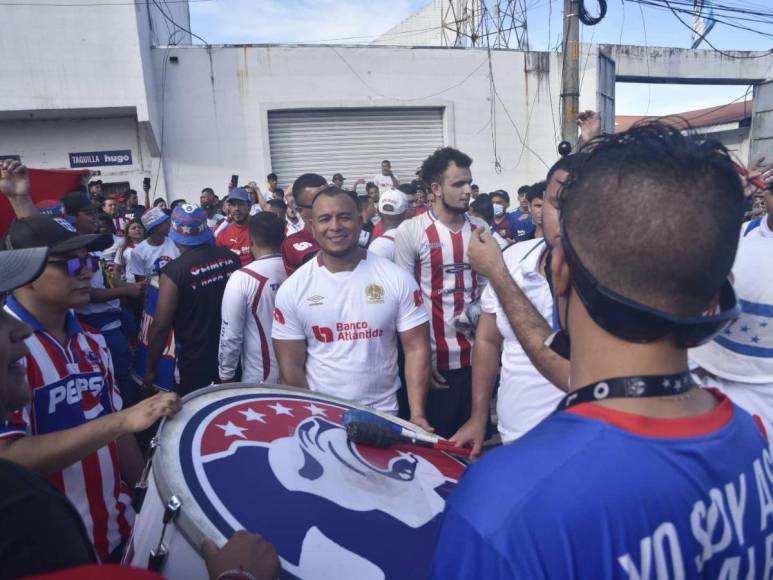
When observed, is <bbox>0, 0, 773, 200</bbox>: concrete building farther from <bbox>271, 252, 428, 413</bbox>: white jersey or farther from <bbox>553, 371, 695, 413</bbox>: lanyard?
<bbox>553, 371, 695, 413</bbox>: lanyard

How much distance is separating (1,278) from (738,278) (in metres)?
2.37

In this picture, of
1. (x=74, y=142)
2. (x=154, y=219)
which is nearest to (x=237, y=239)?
(x=154, y=219)

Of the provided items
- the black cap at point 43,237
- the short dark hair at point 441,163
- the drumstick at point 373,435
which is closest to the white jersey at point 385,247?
the short dark hair at point 441,163

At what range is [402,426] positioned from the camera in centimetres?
222

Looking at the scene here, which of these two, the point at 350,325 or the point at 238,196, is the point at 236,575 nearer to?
the point at 350,325

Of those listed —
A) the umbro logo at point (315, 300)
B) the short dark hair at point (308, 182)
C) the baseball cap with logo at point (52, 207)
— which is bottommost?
the umbro logo at point (315, 300)

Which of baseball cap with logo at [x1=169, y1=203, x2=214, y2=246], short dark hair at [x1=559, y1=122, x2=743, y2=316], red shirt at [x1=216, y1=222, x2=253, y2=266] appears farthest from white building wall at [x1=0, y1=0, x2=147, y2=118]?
short dark hair at [x1=559, y1=122, x2=743, y2=316]

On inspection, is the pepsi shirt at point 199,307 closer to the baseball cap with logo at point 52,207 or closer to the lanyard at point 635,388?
the baseball cap with logo at point 52,207

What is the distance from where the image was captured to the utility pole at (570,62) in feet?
32.1

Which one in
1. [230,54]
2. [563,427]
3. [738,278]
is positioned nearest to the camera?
[563,427]

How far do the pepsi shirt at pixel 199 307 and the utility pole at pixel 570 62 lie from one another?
24.2 feet

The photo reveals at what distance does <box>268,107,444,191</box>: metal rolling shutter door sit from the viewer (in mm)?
14570

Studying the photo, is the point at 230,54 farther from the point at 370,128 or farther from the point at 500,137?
the point at 500,137

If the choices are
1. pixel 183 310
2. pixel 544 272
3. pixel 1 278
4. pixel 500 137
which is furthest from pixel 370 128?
pixel 1 278
